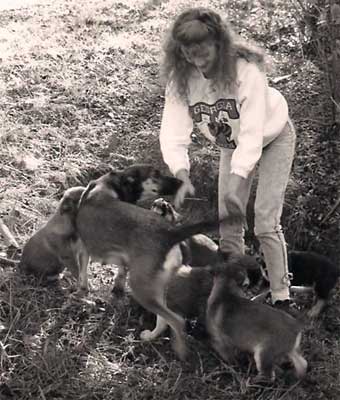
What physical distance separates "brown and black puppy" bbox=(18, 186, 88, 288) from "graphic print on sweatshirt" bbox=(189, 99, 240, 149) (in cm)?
114

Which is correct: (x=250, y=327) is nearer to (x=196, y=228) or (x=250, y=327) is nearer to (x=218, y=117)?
(x=196, y=228)

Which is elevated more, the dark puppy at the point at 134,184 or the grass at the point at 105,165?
the dark puppy at the point at 134,184

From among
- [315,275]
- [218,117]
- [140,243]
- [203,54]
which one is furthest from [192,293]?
[203,54]

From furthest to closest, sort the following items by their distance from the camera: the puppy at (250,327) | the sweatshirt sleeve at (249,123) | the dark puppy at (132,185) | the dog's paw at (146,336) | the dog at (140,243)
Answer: the dark puppy at (132,185) → the dog's paw at (146,336) → the dog at (140,243) → the sweatshirt sleeve at (249,123) → the puppy at (250,327)

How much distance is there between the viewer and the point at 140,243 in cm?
444

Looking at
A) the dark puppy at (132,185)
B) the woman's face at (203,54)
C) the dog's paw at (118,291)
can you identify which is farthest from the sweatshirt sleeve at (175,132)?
the dog's paw at (118,291)

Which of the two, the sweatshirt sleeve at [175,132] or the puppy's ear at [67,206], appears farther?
the puppy's ear at [67,206]

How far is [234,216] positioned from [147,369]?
3.96 ft

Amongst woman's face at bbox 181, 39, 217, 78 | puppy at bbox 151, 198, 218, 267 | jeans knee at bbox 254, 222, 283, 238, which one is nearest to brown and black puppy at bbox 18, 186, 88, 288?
puppy at bbox 151, 198, 218, 267

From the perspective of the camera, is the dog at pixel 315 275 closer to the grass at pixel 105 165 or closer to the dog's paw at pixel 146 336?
the grass at pixel 105 165

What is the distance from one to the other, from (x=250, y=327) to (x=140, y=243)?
2.84 feet

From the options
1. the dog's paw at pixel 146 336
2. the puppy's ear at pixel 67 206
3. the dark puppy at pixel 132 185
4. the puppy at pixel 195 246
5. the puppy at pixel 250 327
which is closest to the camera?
the puppy at pixel 250 327

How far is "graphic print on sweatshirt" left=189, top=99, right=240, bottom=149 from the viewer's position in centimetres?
446

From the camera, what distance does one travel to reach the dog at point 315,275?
17.0ft
